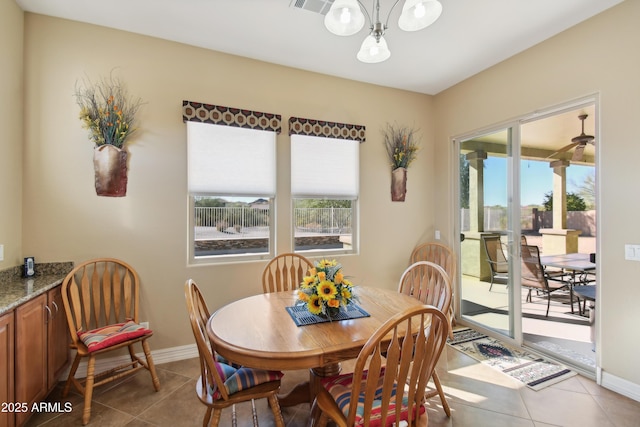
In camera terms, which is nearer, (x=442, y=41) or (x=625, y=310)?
(x=625, y=310)

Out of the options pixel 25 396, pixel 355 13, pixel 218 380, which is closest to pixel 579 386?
pixel 218 380

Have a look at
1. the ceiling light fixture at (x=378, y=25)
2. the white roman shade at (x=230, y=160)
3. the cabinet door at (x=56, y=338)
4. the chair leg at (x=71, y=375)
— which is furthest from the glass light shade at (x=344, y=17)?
the chair leg at (x=71, y=375)

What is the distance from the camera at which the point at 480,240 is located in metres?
3.41

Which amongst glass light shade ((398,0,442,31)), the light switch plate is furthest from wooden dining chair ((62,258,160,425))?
the light switch plate

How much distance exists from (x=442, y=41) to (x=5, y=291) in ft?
12.9

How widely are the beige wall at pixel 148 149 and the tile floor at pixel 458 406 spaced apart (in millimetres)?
528

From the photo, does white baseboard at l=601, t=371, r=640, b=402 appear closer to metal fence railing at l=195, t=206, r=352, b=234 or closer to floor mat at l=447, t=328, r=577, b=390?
floor mat at l=447, t=328, r=577, b=390

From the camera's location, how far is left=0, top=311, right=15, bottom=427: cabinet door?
155cm

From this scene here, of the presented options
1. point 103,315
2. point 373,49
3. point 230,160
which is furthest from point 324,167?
point 103,315

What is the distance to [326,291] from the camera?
1.66 metres

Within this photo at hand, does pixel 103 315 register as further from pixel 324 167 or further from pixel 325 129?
pixel 325 129

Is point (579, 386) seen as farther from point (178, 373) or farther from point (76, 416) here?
point (76, 416)

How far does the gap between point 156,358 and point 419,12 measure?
3.36 meters

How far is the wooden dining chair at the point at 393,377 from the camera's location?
3.84 feet
